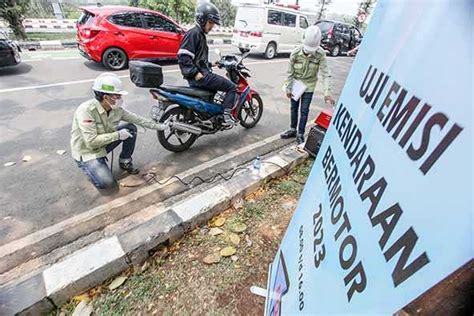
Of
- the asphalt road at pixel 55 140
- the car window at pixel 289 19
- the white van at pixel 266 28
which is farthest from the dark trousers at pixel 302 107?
the car window at pixel 289 19

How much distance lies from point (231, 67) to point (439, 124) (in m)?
3.44

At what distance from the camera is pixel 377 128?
0.86 m

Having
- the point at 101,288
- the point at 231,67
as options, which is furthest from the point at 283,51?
the point at 101,288

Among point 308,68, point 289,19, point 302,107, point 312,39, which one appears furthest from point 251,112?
point 289,19

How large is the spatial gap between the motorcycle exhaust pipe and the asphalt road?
1.07ft

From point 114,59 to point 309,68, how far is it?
5.62 m

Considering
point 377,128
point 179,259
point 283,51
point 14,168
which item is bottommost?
point 283,51

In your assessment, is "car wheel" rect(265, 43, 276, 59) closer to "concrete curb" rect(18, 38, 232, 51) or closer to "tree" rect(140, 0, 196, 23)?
"tree" rect(140, 0, 196, 23)

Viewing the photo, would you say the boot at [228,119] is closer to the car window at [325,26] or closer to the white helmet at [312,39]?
the white helmet at [312,39]

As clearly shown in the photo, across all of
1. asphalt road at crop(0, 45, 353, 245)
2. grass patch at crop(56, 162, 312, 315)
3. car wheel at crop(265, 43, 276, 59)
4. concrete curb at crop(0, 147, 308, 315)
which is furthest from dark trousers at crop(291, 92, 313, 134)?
car wheel at crop(265, 43, 276, 59)

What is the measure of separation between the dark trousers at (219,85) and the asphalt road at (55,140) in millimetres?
655

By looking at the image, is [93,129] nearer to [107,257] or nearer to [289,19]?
[107,257]

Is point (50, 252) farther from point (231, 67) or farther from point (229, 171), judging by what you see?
point (231, 67)

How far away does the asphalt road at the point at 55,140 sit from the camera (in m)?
2.62
